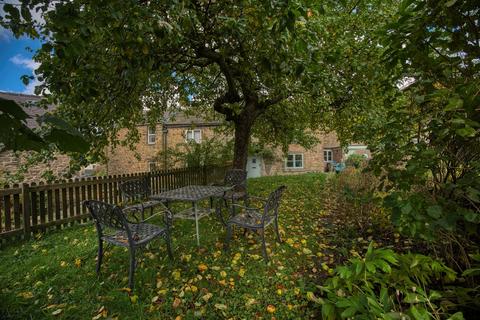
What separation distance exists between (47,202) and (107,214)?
3427mm

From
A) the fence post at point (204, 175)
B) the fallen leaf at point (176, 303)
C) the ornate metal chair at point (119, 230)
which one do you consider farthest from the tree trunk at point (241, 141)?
the fallen leaf at point (176, 303)

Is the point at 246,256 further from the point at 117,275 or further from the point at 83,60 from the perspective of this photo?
the point at 83,60

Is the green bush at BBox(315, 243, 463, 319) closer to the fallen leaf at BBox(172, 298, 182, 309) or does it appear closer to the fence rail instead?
the fallen leaf at BBox(172, 298, 182, 309)

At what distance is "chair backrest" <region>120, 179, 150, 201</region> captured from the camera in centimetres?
631

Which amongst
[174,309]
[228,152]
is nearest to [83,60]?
[174,309]

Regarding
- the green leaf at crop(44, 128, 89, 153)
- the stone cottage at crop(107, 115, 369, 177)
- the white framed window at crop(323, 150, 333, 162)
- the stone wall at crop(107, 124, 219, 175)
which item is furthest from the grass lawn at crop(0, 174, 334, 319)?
the white framed window at crop(323, 150, 333, 162)

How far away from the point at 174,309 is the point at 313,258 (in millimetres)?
2247

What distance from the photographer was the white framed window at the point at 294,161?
23452mm

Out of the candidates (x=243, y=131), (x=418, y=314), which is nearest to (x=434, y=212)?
(x=418, y=314)

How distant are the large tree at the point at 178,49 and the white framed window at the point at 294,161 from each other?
1440 centimetres

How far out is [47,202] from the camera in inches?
226

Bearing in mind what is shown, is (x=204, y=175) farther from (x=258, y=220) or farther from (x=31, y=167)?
(x=258, y=220)

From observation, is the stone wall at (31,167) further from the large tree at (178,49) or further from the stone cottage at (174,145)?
the large tree at (178,49)

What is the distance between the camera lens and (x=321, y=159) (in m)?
23.5
